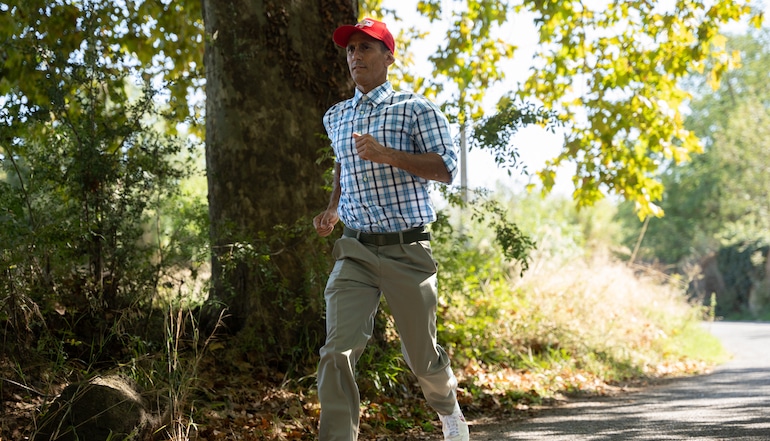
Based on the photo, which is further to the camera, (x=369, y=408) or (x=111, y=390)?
(x=369, y=408)

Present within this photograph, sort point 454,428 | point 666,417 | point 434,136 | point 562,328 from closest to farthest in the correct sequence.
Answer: point 434,136
point 454,428
point 666,417
point 562,328

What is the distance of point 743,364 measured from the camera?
538 inches

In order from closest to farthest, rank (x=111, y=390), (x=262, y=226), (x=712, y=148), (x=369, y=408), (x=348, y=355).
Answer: (x=348, y=355), (x=111, y=390), (x=369, y=408), (x=262, y=226), (x=712, y=148)

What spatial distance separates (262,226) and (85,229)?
1.68 metres

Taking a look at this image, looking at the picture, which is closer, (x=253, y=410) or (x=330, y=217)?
(x=330, y=217)

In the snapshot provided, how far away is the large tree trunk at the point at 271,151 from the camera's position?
7.62 meters

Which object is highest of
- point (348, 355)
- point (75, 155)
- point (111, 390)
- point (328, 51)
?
point (328, 51)

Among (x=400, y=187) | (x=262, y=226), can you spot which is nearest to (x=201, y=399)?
(x=262, y=226)

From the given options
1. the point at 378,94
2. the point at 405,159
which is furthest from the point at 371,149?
the point at 378,94

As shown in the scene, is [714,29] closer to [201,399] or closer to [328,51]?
[328,51]

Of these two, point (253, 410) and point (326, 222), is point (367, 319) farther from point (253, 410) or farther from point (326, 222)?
point (253, 410)

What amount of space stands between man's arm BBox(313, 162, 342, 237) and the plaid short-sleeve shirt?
0.72 feet

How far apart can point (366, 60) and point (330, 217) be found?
926mm

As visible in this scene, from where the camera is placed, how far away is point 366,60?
480 cm
